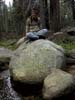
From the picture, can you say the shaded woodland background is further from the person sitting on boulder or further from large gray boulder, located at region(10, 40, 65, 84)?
large gray boulder, located at region(10, 40, 65, 84)

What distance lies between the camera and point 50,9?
1620cm

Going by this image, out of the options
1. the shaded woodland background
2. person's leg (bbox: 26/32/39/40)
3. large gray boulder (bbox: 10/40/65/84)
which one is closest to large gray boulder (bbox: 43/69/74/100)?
large gray boulder (bbox: 10/40/65/84)

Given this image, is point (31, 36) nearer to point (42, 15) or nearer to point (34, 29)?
point (34, 29)

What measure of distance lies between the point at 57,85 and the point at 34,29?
3.12 meters

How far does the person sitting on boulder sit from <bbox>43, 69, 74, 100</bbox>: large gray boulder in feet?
7.26

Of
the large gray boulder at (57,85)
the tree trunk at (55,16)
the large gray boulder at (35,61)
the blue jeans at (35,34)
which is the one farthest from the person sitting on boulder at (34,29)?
the tree trunk at (55,16)

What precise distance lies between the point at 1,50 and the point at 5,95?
3832mm

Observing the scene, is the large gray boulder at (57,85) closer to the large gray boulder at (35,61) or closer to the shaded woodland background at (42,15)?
the large gray boulder at (35,61)

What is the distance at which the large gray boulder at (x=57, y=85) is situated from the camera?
6613mm

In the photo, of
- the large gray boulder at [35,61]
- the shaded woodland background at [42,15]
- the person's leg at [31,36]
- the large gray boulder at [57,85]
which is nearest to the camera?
the large gray boulder at [57,85]

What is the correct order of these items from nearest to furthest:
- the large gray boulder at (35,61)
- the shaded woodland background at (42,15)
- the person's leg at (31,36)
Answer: the large gray boulder at (35,61), the person's leg at (31,36), the shaded woodland background at (42,15)

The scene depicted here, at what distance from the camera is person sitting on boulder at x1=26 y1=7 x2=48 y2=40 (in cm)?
899

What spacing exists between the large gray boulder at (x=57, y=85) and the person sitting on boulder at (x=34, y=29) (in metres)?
2.21

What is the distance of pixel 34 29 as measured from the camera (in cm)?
938
